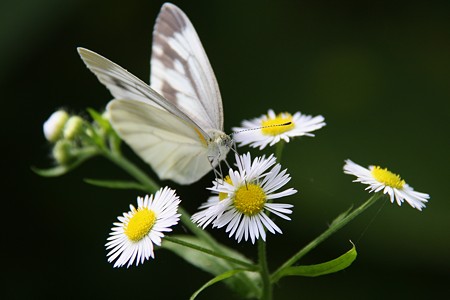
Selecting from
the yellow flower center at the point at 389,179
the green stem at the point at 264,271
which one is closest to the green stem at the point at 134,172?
the green stem at the point at 264,271

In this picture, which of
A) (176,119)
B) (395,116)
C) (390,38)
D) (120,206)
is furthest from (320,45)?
(176,119)

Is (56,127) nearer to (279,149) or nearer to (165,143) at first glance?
(165,143)

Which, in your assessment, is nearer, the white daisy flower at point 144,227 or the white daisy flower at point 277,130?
the white daisy flower at point 144,227

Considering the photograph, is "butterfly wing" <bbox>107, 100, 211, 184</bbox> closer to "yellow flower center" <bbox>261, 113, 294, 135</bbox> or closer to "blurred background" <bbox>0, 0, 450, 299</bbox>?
"yellow flower center" <bbox>261, 113, 294, 135</bbox>

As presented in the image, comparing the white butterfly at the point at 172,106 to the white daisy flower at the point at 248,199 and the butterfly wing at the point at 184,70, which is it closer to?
the butterfly wing at the point at 184,70

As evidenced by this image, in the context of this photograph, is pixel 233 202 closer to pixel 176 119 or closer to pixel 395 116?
pixel 176 119

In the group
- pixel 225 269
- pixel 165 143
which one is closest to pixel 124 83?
pixel 165 143

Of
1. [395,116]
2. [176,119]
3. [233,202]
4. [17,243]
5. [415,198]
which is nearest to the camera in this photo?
[233,202]
